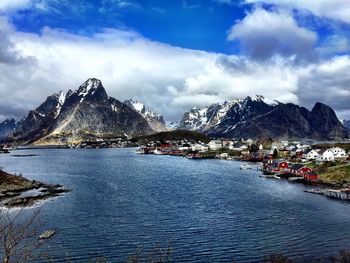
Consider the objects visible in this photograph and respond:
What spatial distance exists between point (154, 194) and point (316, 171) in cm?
4473

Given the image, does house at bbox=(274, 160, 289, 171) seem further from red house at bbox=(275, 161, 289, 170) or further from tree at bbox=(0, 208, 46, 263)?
tree at bbox=(0, 208, 46, 263)

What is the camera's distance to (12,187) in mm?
74500

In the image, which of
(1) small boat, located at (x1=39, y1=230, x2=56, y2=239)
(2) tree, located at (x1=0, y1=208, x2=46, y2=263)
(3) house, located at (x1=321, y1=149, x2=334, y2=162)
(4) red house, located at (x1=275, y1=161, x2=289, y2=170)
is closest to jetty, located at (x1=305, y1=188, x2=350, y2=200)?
(4) red house, located at (x1=275, y1=161, x2=289, y2=170)

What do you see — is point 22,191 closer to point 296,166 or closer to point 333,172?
point 333,172

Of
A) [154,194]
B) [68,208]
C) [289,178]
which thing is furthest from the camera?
[289,178]

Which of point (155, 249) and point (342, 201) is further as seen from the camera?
point (342, 201)

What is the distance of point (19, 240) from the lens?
15.8 m

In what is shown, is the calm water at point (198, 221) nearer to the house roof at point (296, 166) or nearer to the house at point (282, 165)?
the house roof at point (296, 166)

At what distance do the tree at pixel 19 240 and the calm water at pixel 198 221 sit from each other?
199cm

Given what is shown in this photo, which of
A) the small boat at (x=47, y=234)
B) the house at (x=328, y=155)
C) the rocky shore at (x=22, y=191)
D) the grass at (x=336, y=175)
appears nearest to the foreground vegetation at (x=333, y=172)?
the grass at (x=336, y=175)

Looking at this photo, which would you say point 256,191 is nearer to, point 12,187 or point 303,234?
point 303,234

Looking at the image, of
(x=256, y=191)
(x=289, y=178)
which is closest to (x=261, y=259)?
(x=256, y=191)

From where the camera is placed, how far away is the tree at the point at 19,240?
15492mm

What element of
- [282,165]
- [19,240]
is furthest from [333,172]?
[19,240]
